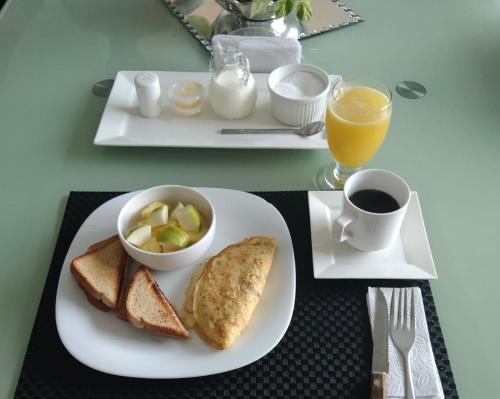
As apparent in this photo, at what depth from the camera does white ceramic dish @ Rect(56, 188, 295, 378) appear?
0.84 meters

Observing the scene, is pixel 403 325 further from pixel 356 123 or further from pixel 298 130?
pixel 298 130

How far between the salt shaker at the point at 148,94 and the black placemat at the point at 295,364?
1.65 feet

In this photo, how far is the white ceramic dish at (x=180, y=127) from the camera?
4.04ft

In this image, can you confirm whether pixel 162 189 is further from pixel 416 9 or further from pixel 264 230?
pixel 416 9

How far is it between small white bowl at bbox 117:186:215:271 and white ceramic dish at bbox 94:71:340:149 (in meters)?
0.22

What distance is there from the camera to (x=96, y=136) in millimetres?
1239

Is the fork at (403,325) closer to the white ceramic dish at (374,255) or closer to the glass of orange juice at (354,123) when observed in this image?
the white ceramic dish at (374,255)

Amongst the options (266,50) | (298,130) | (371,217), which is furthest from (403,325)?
(266,50)

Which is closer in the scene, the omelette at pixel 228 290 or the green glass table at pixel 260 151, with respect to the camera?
the omelette at pixel 228 290

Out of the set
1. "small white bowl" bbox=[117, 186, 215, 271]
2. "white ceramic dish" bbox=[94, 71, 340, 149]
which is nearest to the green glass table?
"white ceramic dish" bbox=[94, 71, 340, 149]

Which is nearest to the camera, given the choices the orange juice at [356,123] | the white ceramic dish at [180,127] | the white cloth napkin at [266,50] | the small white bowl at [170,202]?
the small white bowl at [170,202]

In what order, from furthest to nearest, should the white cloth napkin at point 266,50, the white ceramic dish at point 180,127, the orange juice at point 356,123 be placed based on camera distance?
the white cloth napkin at point 266,50 < the white ceramic dish at point 180,127 < the orange juice at point 356,123

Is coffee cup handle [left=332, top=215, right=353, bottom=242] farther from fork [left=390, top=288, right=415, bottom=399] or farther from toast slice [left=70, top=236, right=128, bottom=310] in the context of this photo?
toast slice [left=70, top=236, right=128, bottom=310]

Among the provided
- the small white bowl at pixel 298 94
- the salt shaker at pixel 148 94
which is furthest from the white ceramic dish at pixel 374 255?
the salt shaker at pixel 148 94
